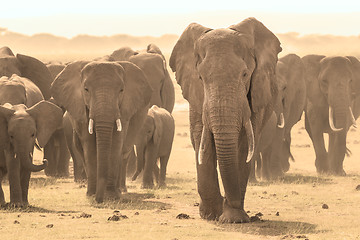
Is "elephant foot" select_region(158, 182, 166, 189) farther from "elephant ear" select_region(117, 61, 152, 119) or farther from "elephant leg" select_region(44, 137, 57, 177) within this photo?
"elephant leg" select_region(44, 137, 57, 177)

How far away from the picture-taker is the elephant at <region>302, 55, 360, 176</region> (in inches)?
811

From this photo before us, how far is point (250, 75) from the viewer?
11.0 meters

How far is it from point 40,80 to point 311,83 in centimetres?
644

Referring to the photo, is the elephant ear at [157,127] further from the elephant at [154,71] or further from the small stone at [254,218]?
A: the small stone at [254,218]

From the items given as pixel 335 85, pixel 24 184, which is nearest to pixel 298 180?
Answer: pixel 335 85

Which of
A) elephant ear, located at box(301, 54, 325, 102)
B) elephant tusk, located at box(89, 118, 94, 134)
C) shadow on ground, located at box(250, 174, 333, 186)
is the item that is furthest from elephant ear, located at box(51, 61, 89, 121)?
elephant ear, located at box(301, 54, 325, 102)

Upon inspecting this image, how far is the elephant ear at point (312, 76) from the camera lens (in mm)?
21938

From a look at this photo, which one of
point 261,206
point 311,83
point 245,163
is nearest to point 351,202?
point 261,206

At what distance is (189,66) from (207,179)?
4.87ft

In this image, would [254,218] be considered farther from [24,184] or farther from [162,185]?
[162,185]

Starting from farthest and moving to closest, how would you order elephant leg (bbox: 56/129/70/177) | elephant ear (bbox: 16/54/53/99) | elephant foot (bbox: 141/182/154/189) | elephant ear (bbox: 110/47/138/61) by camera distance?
elephant ear (bbox: 110/47/138/61) → elephant ear (bbox: 16/54/53/99) → elephant leg (bbox: 56/129/70/177) → elephant foot (bbox: 141/182/154/189)

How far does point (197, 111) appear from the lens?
11367 millimetres

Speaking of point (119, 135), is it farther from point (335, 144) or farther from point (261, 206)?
point (335, 144)

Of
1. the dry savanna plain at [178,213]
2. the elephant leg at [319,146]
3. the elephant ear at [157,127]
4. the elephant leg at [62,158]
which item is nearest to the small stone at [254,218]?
the dry savanna plain at [178,213]
